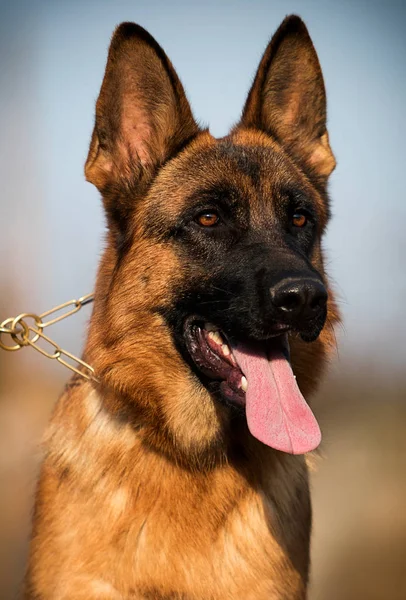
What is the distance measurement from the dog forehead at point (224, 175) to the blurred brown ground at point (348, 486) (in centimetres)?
125

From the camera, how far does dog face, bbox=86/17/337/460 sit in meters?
3.67

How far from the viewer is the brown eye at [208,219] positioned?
4.09 meters

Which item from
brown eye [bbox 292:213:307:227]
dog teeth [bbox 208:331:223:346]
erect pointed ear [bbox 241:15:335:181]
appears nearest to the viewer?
dog teeth [bbox 208:331:223:346]

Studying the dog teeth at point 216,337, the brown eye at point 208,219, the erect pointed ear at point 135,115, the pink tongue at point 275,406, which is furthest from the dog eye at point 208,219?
the pink tongue at point 275,406

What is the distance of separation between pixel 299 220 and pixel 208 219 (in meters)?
0.62

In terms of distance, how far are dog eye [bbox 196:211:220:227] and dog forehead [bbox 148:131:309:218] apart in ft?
0.31

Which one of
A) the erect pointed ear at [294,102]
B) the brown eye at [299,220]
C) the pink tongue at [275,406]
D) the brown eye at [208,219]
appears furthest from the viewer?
the erect pointed ear at [294,102]

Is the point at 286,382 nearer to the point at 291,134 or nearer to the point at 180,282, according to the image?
the point at 180,282

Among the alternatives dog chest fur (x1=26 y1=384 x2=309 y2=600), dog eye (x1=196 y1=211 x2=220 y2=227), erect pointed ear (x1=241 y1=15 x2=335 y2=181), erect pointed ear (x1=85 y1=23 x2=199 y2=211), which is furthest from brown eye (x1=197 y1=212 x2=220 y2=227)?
dog chest fur (x1=26 y1=384 x2=309 y2=600)

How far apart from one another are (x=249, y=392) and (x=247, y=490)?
710mm

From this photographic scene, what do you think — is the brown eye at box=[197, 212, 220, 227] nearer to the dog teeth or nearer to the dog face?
the dog face

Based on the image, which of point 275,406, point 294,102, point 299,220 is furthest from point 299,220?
point 275,406

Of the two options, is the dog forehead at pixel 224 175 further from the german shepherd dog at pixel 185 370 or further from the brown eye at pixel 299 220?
the brown eye at pixel 299 220

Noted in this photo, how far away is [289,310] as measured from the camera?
3.49 m
